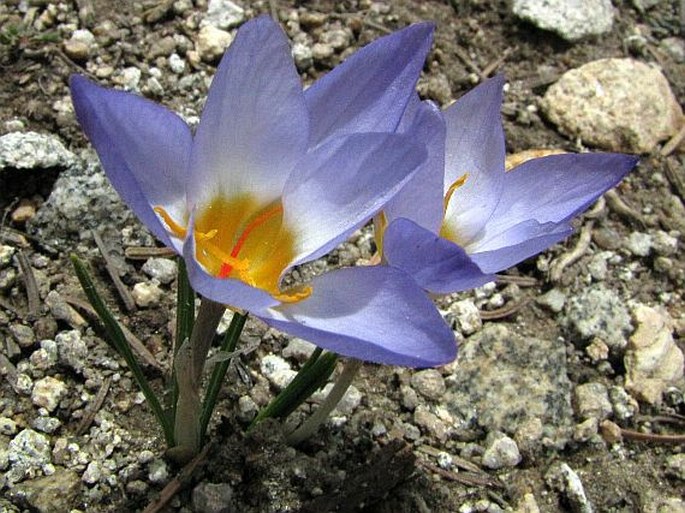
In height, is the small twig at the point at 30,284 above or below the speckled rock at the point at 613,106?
below

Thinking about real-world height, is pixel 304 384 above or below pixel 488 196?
below

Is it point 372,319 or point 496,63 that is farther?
point 496,63

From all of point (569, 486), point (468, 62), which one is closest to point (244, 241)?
point (569, 486)

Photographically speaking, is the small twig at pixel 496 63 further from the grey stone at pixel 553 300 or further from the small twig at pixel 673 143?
the grey stone at pixel 553 300

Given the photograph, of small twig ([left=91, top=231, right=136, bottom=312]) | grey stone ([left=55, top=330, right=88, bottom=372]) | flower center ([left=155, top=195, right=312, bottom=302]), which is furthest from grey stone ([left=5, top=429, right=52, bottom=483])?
flower center ([left=155, top=195, right=312, bottom=302])

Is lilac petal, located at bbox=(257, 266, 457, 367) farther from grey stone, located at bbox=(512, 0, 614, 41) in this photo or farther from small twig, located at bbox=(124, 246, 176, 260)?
grey stone, located at bbox=(512, 0, 614, 41)

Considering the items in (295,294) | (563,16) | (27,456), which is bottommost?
(27,456)

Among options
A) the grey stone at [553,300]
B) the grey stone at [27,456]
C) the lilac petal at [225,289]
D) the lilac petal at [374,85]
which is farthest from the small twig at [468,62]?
the lilac petal at [225,289]

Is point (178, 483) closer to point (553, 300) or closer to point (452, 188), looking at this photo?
point (452, 188)

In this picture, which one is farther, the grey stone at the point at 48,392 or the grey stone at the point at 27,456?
the grey stone at the point at 48,392
